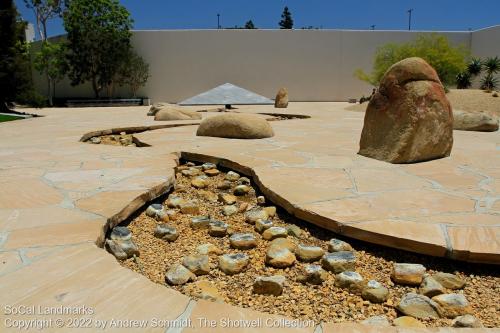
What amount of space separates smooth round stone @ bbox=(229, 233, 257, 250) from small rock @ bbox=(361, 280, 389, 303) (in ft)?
2.15

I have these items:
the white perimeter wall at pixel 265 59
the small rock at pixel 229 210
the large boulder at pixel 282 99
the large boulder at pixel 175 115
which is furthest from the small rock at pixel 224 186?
the white perimeter wall at pixel 265 59

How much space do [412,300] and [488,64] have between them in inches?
704

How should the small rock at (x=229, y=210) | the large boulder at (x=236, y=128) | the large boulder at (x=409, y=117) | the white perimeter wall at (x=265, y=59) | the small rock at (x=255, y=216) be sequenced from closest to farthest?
1. the small rock at (x=255, y=216)
2. the small rock at (x=229, y=210)
3. the large boulder at (x=409, y=117)
4. the large boulder at (x=236, y=128)
5. the white perimeter wall at (x=265, y=59)

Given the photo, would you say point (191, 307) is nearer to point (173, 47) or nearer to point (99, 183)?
point (99, 183)

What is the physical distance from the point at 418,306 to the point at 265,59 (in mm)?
20354

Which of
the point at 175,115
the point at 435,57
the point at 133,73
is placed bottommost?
the point at 175,115

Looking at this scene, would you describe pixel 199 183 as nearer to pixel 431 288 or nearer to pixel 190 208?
pixel 190 208

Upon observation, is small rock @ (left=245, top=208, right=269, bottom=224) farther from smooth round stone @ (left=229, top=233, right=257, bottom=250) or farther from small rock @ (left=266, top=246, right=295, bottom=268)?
small rock @ (left=266, top=246, right=295, bottom=268)

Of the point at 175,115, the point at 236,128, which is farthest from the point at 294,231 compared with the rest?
the point at 175,115

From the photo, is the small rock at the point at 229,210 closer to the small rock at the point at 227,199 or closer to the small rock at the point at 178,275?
the small rock at the point at 227,199

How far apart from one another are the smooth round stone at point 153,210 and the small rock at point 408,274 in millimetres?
1443

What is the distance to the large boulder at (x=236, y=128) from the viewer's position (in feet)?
17.6

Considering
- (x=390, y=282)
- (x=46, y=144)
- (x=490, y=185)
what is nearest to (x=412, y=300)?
(x=390, y=282)

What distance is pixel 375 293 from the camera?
1616 mm
